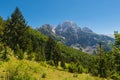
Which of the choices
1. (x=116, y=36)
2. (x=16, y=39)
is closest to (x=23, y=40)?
(x=16, y=39)

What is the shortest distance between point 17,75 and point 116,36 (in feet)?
59.9

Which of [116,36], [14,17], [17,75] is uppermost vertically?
[14,17]

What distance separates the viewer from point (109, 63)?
209 ft

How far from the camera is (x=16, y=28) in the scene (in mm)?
63594

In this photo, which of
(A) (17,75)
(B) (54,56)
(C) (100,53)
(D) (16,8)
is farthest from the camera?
(B) (54,56)

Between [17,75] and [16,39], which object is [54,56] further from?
[17,75]

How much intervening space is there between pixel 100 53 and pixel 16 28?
77.1 feet

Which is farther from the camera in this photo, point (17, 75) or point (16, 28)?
point (16, 28)

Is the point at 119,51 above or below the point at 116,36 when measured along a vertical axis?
below

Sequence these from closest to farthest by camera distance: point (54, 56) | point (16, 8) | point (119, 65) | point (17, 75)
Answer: point (17, 75)
point (119, 65)
point (16, 8)
point (54, 56)

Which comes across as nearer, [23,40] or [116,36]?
[116,36]

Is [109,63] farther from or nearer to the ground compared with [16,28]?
nearer to the ground

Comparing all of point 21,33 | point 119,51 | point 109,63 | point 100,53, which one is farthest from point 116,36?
point 21,33

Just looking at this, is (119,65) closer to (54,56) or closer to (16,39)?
(16,39)
